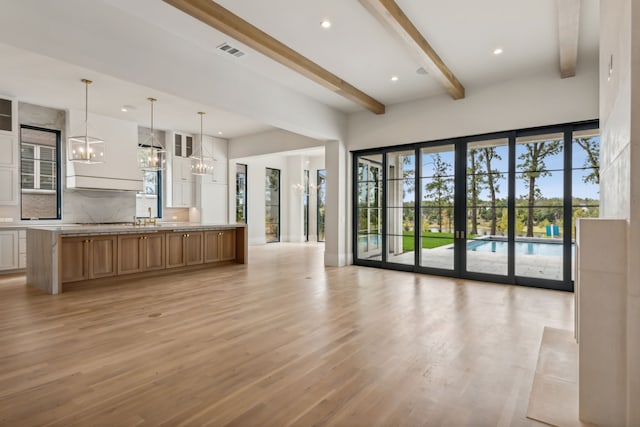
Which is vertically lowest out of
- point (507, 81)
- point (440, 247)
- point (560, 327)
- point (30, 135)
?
point (560, 327)

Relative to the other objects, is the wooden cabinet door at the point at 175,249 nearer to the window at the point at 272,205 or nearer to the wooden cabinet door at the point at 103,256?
the wooden cabinet door at the point at 103,256

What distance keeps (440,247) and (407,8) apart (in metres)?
4.08

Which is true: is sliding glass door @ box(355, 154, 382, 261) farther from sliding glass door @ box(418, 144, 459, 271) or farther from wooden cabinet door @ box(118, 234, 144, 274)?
wooden cabinet door @ box(118, 234, 144, 274)

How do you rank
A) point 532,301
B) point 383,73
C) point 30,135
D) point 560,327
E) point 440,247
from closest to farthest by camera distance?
1. point 560,327
2. point 532,301
3. point 383,73
4. point 440,247
5. point 30,135

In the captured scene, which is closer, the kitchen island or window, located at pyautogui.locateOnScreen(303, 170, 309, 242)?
the kitchen island

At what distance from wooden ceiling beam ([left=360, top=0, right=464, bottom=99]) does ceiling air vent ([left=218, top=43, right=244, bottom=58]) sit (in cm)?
193

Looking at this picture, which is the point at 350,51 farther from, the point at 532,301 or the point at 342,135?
the point at 532,301

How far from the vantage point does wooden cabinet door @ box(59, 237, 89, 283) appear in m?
5.02

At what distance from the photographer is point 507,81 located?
5.58 metres

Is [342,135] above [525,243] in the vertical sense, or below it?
above

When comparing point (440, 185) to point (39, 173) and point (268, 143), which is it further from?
point (39, 173)

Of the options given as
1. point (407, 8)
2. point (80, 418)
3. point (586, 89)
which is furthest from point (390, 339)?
point (586, 89)

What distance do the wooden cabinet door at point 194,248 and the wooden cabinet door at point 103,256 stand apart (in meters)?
1.32

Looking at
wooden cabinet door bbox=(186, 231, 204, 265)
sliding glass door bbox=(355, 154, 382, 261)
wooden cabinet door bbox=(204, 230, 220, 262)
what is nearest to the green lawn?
sliding glass door bbox=(355, 154, 382, 261)
